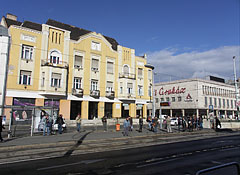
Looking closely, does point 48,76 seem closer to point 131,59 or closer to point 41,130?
point 41,130

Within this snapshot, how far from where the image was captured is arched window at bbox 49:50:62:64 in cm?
3062

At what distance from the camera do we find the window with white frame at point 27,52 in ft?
93.4

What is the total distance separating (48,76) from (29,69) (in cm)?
270

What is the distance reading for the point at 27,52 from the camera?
2884 cm

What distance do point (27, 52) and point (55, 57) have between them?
3932mm

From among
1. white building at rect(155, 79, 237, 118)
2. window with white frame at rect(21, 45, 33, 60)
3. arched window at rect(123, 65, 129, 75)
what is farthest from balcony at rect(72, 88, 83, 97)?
white building at rect(155, 79, 237, 118)

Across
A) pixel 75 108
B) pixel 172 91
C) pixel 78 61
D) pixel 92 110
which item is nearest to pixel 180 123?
pixel 92 110

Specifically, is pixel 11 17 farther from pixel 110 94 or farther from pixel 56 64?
pixel 110 94

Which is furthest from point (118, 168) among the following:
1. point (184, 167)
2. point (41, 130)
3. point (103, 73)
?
point (103, 73)

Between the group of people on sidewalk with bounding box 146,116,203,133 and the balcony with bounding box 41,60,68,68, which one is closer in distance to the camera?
the group of people on sidewalk with bounding box 146,116,203,133

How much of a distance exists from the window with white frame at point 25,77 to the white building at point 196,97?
3395 centimetres

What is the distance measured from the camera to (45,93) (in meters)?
28.7

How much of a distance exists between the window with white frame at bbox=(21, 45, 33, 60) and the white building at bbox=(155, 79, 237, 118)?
1353 inches

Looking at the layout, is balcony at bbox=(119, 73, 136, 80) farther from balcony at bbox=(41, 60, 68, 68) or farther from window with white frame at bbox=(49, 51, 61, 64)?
window with white frame at bbox=(49, 51, 61, 64)
